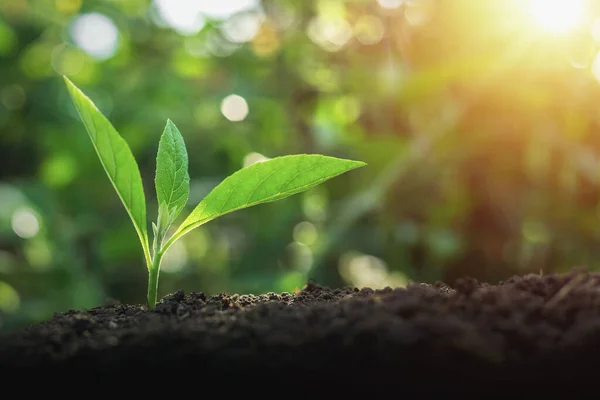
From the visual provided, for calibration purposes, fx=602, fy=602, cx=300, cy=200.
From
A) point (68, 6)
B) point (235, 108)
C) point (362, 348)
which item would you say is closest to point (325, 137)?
point (235, 108)

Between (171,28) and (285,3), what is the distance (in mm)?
548

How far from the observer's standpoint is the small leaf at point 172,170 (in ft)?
1.81

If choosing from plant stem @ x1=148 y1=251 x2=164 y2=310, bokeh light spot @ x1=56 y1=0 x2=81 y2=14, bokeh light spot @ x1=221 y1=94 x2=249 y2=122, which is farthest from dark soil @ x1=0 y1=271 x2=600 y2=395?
bokeh light spot @ x1=56 y1=0 x2=81 y2=14

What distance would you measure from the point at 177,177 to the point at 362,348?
0.89ft

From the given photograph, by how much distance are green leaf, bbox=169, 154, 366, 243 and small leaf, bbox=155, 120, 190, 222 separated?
0.03 metres

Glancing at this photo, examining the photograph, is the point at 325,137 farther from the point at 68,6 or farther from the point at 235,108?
the point at 68,6

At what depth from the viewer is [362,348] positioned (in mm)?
383

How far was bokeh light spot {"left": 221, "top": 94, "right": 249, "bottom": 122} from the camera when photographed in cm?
217

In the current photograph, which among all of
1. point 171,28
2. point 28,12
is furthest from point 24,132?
point 171,28

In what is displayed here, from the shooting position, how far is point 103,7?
8.05ft

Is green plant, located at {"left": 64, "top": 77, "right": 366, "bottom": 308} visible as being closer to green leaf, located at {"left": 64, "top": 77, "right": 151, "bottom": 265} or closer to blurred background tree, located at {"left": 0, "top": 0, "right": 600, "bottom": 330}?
green leaf, located at {"left": 64, "top": 77, "right": 151, "bottom": 265}

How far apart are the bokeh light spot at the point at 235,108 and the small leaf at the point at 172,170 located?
159cm

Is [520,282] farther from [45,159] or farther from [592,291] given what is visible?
[45,159]

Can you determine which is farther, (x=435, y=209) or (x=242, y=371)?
(x=435, y=209)
